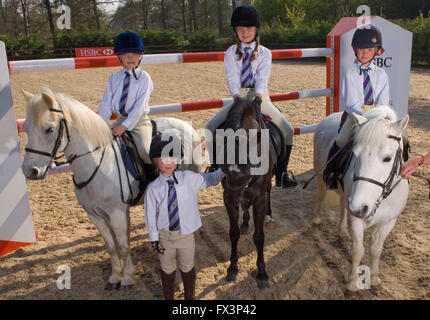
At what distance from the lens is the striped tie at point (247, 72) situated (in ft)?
11.8

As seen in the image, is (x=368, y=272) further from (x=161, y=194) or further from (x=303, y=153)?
(x=303, y=153)

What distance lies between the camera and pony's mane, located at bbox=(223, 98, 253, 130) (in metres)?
2.69

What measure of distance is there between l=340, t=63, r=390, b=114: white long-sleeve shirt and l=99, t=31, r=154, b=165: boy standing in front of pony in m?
1.93

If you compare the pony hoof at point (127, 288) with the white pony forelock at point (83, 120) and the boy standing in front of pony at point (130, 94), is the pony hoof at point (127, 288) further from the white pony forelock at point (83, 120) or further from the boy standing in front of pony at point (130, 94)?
→ the white pony forelock at point (83, 120)

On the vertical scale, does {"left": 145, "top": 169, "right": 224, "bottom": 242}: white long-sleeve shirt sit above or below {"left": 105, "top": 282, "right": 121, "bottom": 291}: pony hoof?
above

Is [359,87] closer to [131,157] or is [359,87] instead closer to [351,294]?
[351,294]

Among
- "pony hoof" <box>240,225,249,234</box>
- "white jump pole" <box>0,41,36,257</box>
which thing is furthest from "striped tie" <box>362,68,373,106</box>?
"white jump pole" <box>0,41,36,257</box>

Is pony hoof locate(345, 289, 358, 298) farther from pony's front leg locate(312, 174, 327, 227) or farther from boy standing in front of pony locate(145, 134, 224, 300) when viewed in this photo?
boy standing in front of pony locate(145, 134, 224, 300)

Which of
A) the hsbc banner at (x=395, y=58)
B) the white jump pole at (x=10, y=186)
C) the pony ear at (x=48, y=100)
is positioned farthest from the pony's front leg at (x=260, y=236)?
the hsbc banner at (x=395, y=58)

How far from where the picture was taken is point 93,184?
9.96 ft

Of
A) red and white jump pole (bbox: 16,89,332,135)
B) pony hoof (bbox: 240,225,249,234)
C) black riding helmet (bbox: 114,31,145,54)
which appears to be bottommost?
pony hoof (bbox: 240,225,249,234)

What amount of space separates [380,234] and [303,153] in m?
4.15
